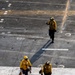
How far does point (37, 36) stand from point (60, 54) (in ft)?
9.21

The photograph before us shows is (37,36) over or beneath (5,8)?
beneath

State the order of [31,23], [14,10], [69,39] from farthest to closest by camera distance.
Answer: [14,10] < [31,23] < [69,39]

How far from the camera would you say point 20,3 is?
28.9 meters

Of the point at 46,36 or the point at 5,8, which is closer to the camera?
the point at 46,36

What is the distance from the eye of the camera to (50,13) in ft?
88.5

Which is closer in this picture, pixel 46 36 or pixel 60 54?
pixel 60 54

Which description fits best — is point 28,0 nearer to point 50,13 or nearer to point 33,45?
point 50,13

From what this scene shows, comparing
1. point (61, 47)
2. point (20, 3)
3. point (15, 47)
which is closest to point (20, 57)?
point (15, 47)

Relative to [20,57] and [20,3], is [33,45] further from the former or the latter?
[20,3]

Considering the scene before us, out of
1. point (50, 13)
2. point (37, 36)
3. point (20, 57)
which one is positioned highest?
point (50, 13)

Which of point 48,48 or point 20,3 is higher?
point 20,3

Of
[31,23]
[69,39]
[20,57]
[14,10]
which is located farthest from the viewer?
[14,10]

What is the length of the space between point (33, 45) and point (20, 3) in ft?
22.5

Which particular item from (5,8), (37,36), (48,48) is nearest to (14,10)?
(5,8)
